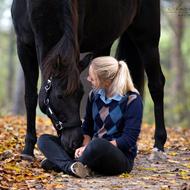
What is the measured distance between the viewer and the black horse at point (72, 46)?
407 cm

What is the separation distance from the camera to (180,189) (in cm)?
369

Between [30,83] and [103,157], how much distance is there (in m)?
1.34

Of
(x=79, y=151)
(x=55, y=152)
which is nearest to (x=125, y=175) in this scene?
(x=79, y=151)

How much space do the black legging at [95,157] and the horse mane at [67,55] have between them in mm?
561

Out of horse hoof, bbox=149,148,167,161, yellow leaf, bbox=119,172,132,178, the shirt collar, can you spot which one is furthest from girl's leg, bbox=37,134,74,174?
horse hoof, bbox=149,148,167,161

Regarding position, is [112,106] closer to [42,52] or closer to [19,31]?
[42,52]

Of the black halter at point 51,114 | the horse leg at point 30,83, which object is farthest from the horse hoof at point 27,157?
the black halter at point 51,114

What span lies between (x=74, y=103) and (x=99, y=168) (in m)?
0.65

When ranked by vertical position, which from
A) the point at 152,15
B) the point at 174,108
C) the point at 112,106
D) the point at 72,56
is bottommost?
the point at 174,108

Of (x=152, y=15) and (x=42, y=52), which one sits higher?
(x=152, y=15)

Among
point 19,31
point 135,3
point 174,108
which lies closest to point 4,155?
point 19,31

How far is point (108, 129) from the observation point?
4410 millimetres

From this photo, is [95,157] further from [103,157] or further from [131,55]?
[131,55]

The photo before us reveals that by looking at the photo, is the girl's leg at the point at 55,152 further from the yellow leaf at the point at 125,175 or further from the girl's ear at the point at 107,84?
the girl's ear at the point at 107,84
